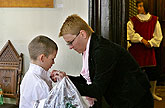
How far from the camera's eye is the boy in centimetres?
153

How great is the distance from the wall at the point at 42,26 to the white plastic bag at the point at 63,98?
4.13ft

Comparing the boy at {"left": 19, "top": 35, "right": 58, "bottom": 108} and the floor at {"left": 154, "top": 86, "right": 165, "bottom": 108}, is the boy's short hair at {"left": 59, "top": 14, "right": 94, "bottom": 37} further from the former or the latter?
the floor at {"left": 154, "top": 86, "right": 165, "bottom": 108}

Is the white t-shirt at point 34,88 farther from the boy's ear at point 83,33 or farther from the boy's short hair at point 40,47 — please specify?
the boy's ear at point 83,33

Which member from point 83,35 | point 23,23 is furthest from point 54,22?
point 83,35

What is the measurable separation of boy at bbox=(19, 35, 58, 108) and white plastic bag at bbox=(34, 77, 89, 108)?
0.44ft

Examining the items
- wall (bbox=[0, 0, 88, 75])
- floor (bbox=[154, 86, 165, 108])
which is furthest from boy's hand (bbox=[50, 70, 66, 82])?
floor (bbox=[154, 86, 165, 108])

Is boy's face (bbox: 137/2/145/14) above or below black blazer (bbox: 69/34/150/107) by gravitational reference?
above

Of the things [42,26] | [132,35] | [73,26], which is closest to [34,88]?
[73,26]

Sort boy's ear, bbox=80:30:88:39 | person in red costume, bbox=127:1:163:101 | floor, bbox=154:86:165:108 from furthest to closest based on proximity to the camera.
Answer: person in red costume, bbox=127:1:163:101
floor, bbox=154:86:165:108
boy's ear, bbox=80:30:88:39

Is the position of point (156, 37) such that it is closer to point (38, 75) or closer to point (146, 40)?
point (146, 40)

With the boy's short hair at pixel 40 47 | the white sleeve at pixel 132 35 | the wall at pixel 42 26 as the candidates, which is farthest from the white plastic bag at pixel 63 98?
the white sleeve at pixel 132 35

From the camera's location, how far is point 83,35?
164 centimetres

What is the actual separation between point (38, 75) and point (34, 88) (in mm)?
93

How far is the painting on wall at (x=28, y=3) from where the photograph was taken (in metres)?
2.70
